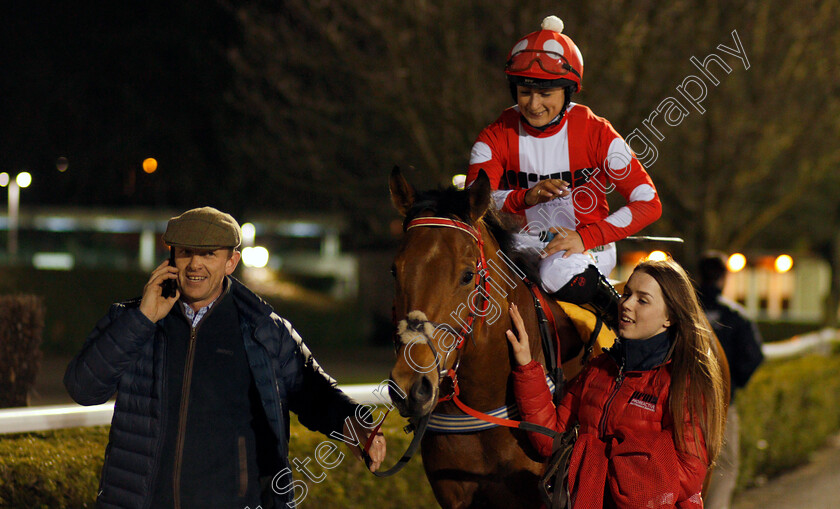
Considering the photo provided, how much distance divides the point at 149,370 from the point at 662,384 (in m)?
1.63

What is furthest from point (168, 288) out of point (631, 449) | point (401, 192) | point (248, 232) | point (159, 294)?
point (248, 232)

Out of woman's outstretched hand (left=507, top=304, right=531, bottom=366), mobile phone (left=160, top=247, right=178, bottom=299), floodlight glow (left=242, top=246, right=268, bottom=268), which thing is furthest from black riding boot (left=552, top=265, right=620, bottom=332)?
floodlight glow (left=242, top=246, right=268, bottom=268)

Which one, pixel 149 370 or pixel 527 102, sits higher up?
pixel 527 102

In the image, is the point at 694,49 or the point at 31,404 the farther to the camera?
the point at 694,49

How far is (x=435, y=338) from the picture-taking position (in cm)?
278

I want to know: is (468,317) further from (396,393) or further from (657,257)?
(657,257)

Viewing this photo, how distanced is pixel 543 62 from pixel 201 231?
1530mm

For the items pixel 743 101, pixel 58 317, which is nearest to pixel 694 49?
pixel 743 101

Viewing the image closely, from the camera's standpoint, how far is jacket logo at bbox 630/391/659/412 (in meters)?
2.71

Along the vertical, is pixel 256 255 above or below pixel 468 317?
above

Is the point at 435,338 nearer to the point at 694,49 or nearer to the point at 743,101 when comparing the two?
the point at 694,49

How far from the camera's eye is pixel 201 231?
9.11 feet

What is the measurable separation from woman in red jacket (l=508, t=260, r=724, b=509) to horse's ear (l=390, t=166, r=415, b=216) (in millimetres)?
725

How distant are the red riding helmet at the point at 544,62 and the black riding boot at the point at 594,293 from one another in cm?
76
